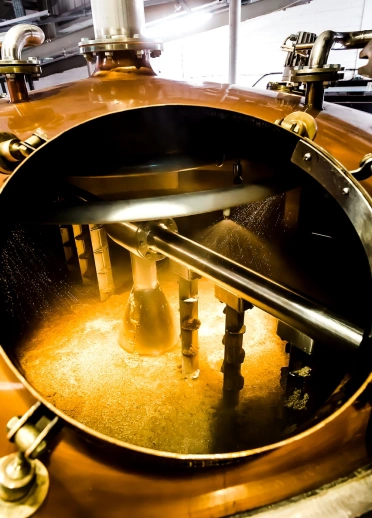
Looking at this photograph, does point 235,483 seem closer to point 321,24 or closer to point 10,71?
point 10,71

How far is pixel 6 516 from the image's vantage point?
68 centimetres

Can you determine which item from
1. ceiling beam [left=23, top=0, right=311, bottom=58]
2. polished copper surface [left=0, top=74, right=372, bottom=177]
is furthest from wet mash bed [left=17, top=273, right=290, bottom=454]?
ceiling beam [left=23, top=0, right=311, bottom=58]

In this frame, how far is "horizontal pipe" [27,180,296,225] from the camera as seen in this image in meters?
1.39

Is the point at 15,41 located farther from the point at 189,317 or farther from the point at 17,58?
the point at 189,317

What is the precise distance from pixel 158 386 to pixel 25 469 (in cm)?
220

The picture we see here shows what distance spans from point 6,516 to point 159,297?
7.50 feet

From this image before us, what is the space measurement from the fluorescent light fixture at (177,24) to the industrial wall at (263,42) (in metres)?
0.87

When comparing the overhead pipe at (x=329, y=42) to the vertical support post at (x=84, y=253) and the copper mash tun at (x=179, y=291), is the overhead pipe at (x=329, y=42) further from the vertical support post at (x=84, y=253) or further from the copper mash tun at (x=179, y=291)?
the vertical support post at (x=84, y=253)

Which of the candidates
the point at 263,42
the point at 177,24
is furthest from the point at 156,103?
the point at 263,42

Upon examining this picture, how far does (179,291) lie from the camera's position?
2.43 m

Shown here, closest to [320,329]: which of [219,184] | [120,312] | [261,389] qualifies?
[219,184]

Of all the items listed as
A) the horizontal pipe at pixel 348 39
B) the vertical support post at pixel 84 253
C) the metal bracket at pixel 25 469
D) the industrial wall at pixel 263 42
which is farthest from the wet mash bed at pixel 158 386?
the industrial wall at pixel 263 42

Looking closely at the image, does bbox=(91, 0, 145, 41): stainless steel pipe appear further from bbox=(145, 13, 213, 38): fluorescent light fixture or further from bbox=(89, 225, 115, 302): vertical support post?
bbox=(145, 13, 213, 38): fluorescent light fixture

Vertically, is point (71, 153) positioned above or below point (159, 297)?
above
